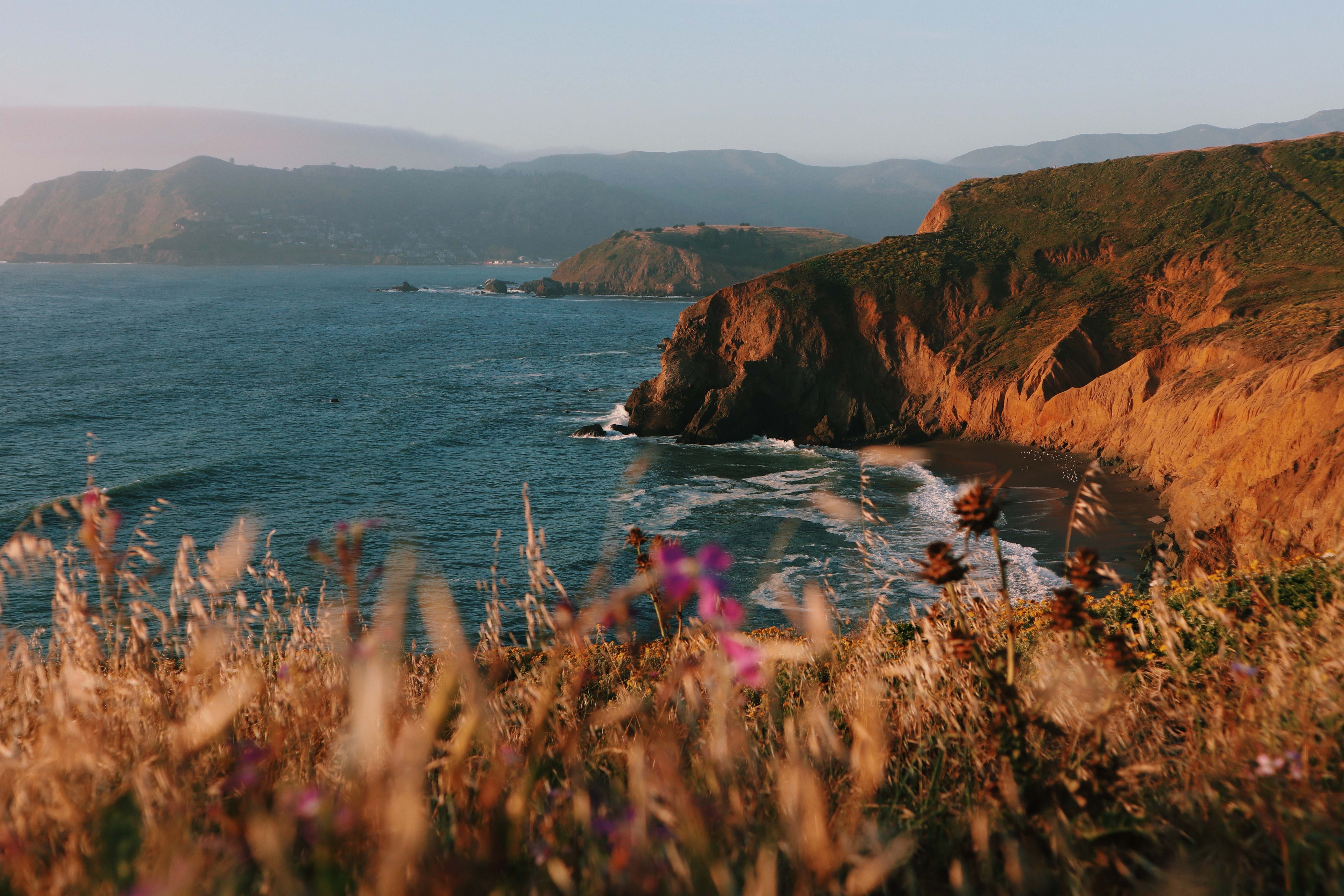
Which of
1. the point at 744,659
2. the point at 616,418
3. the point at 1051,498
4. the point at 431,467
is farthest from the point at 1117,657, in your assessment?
the point at 616,418

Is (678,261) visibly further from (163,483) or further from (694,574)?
(694,574)

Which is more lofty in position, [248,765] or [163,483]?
[248,765]

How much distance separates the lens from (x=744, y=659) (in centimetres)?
219

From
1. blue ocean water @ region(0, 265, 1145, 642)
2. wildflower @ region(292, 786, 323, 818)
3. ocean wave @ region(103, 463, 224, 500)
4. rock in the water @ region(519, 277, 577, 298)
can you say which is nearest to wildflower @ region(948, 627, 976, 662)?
blue ocean water @ region(0, 265, 1145, 642)

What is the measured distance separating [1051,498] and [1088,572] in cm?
3355

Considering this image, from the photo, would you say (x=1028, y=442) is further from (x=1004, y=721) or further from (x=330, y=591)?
(x=1004, y=721)

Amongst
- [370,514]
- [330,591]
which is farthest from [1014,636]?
[370,514]

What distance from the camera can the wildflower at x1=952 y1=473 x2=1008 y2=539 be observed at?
2.38m

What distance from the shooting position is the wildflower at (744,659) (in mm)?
2107

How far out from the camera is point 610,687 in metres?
6.49

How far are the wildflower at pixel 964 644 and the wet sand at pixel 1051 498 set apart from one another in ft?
63.8

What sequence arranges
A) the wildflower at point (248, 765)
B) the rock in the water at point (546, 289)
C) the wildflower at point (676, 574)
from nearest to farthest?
the wildflower at point (676, 574)
the wildflower at point (248, 765)
the rock in the water at point (546, 289)

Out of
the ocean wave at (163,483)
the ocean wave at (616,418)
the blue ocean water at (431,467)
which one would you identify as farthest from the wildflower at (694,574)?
the ocean wave at (616,418)

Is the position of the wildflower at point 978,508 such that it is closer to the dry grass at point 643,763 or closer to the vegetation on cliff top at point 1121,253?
the dry grass at point 643,763
